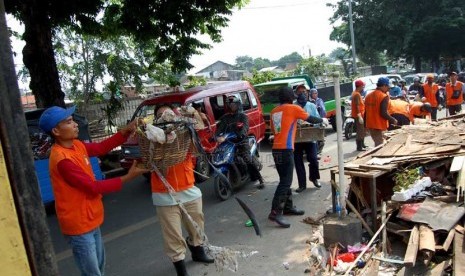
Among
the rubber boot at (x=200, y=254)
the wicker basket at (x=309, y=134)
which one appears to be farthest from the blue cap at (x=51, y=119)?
the wicker basket at (x=309, y=134)

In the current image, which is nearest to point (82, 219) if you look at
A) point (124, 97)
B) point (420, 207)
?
point (420, 207)

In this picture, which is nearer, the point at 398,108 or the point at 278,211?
the point at 278,211

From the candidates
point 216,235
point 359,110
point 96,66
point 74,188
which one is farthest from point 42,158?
point 96,66

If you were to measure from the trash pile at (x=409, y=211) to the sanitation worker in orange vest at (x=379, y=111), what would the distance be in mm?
1896

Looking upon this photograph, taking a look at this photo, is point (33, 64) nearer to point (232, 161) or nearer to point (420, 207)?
point (232, 161)

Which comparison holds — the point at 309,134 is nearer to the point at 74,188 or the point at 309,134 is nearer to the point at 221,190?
the point at 221,190

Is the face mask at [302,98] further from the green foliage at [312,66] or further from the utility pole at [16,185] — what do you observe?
the green foliage at [312,66]

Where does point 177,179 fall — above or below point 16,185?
below

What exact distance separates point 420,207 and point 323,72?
30.8 meters

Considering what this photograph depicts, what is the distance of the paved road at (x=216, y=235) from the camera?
4.56m

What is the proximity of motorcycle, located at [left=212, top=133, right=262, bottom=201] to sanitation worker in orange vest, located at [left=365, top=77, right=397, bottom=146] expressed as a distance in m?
2.34

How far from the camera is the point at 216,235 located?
5543 mm

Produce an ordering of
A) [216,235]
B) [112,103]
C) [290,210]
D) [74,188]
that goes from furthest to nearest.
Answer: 1. [112,103]
2. [290,210]
3. [216,235]
4. [74,188]

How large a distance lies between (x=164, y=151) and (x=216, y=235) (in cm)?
208
